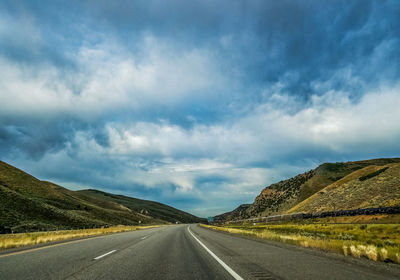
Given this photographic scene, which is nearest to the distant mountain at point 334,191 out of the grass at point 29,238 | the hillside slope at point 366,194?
the hillside slope at point 366,194

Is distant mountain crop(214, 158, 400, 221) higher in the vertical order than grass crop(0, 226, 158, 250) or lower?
higher

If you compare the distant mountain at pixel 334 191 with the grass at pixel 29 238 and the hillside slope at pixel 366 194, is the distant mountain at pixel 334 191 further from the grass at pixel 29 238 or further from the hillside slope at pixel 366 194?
the grass at pixel 29 238

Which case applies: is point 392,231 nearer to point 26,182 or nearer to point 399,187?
point 399,187

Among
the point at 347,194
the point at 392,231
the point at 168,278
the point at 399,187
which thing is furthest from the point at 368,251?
the point at 347,194

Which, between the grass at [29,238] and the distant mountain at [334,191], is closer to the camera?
the grass at [29,238]

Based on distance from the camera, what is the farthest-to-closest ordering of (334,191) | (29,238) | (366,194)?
(334,191) < (366,194) < (29,238)

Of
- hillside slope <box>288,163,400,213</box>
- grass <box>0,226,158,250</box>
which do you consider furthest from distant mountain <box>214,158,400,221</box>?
grass <box>0,226,158,250</box>

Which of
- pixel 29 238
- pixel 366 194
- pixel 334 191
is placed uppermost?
pixel 334 191

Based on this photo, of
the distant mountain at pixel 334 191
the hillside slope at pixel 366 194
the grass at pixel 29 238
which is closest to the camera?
the grass at pixel 29 238

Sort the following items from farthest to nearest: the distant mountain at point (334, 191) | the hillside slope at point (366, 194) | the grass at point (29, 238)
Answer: the distant mountain at point (334, 191), the hillside slope at point (366, 194), the grass at point (29, 238)

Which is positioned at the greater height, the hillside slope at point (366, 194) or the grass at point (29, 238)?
the hillside slope at point (366, 194)

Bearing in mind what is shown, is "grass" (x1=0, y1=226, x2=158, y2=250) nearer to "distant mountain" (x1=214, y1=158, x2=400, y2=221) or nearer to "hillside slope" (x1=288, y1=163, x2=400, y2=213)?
"hillside slope" (x1=288, y1=163, x2=400, y2=213)

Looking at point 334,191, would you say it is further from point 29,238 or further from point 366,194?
point 29,238

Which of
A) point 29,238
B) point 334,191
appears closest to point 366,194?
point 334,191
